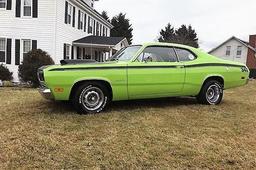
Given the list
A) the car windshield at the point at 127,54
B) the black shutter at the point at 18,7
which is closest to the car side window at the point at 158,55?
the car windshield at the point at 127,54

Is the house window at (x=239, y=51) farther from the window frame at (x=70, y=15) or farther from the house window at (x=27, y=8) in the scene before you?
the house window at (x=27, y=8)

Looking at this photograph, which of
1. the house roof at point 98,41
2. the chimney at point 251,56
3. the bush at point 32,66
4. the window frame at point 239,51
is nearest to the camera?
the bush at point 32,66

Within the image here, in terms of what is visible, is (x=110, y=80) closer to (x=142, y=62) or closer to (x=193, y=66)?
(x=142, y=62)

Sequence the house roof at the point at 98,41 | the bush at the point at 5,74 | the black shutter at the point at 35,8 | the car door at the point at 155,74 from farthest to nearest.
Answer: the house roof at the point at 98,41 < the black shutter at the point at 35,8 < the bush at the point at 5,74 < the car door at the point at 155,74

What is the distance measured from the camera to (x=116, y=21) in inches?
2341

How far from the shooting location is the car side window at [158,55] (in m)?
8.37

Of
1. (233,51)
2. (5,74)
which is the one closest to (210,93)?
(5,74)

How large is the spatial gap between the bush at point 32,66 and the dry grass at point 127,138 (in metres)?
10.1

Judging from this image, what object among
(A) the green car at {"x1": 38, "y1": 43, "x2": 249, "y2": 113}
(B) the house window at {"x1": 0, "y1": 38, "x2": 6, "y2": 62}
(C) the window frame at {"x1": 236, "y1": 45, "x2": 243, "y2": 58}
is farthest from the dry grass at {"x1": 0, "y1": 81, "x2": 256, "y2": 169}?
(C) the window frame at {"x1": 236, "y1": 45, "x2": 243, "y2": 58}

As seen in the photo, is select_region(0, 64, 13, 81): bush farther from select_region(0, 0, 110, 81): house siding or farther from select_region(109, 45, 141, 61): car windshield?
select_region(109, 45, 141, 61): car windshield

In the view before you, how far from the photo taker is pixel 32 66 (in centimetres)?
1866

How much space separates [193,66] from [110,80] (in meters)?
2.29

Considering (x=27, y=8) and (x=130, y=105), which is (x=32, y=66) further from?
(x=130, y=105)

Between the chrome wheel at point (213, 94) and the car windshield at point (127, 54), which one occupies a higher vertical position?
the car windshield at point (127, 54)
